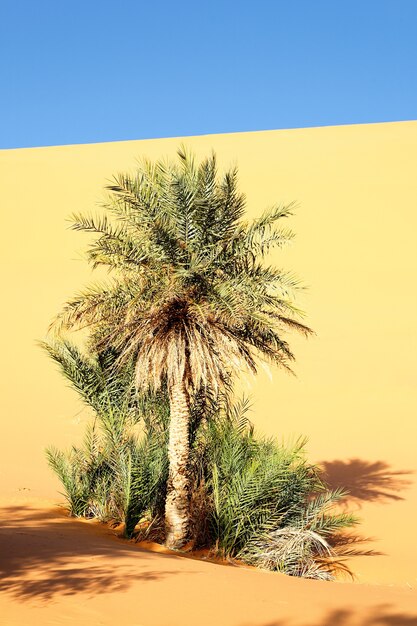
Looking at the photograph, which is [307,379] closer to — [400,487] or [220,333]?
[400,487]

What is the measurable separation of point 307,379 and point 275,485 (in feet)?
41.8

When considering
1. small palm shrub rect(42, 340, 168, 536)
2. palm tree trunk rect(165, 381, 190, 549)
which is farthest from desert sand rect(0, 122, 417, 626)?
palm tree trunk rect(165, 381, 190, 549)

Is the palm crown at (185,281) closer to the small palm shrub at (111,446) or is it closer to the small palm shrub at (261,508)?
the small palm shrub at (111,446)

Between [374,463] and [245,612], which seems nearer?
[245,612]

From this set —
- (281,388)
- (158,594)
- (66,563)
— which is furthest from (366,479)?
(158,594)

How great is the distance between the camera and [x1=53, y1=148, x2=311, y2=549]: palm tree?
996cm

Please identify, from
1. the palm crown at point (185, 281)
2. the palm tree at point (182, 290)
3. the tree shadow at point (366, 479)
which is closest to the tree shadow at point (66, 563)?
the palm tree at point (182, 290)

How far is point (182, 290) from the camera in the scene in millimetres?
10086

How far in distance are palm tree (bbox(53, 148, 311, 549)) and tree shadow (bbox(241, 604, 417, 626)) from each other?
4.00m

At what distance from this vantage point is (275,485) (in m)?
10.8

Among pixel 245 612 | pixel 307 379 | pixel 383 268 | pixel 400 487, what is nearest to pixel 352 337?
pixel 307 379

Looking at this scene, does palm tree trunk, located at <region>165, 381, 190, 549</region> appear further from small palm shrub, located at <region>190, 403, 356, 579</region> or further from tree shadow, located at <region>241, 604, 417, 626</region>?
tree shadow, located at <region>241, 604, 417, 626</region>

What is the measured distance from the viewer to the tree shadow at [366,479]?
47.9 ft

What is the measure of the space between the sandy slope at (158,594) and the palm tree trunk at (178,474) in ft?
5.97
